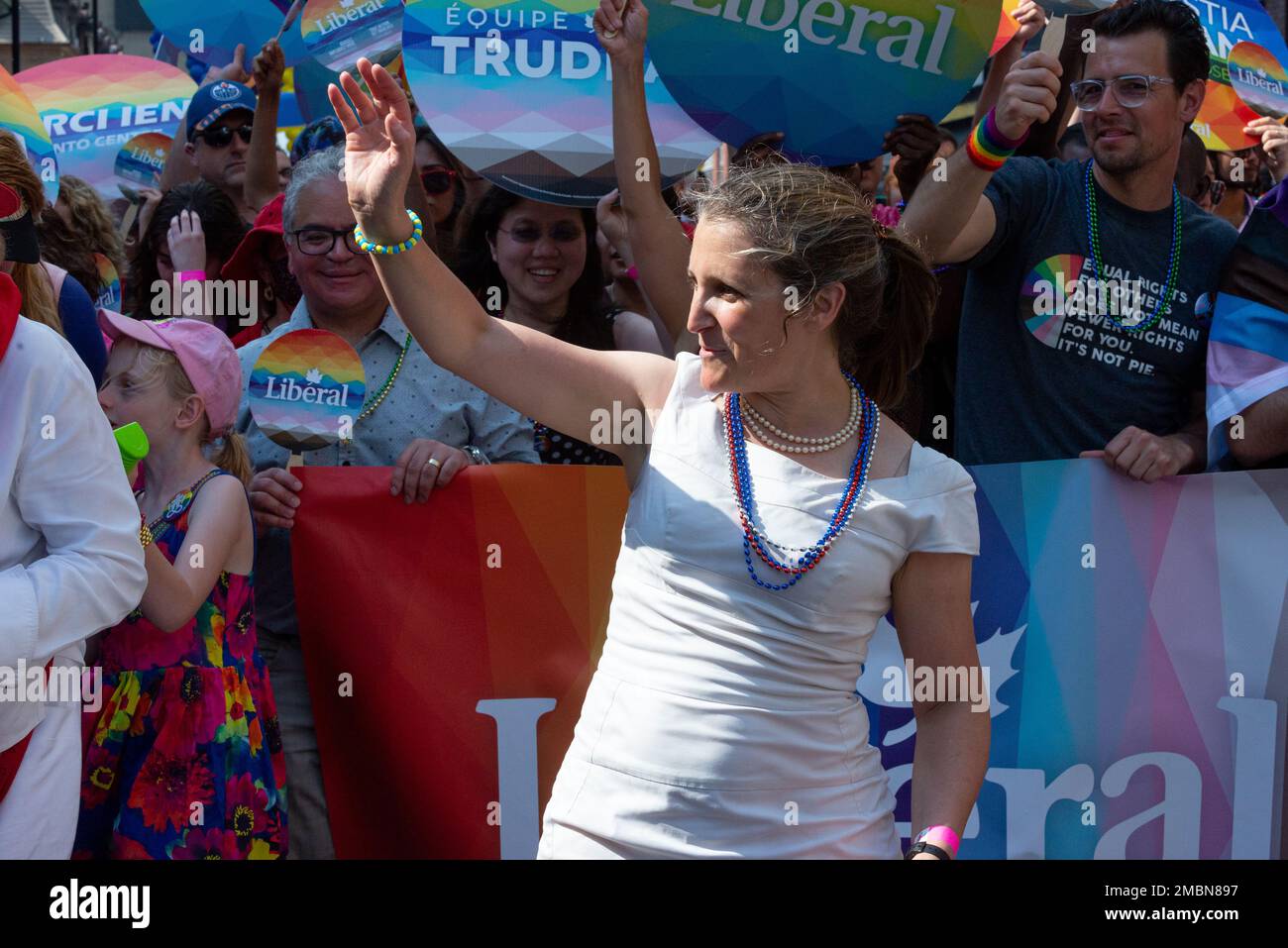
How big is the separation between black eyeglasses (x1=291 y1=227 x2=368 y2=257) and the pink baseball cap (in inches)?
17.4

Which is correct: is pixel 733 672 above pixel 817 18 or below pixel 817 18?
below

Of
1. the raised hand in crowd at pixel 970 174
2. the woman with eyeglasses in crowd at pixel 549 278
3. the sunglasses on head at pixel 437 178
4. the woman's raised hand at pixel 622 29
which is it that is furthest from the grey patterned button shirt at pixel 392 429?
the sunglasses on head at pixel 437 178

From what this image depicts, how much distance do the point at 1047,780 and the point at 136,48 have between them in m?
28.0

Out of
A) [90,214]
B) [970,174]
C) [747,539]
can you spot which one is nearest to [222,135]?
[90,214]

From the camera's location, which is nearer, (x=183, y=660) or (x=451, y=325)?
(x=451, y=325)

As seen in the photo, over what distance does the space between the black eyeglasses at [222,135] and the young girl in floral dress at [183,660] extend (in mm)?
2521

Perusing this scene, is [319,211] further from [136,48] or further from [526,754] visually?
[136,48]

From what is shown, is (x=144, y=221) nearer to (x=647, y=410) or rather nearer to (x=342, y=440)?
(x=342, y=440)

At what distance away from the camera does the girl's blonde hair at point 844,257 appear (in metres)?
2.44

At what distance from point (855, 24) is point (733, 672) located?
82.1 inches

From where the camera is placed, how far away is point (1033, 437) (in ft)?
12.6

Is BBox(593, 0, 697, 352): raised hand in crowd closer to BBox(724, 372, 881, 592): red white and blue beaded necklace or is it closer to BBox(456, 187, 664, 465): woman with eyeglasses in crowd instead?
BBox(456, 187, 664, 465): woman with eyeglasses in crowd

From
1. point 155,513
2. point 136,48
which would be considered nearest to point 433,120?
point 155,513

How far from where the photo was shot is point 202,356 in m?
3.38
